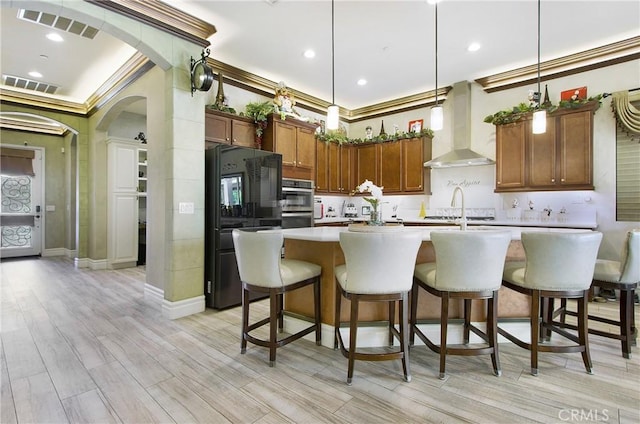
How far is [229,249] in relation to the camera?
3570mm

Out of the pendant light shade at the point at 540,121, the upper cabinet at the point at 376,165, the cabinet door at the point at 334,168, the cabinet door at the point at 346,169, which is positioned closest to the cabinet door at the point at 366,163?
the upper cabinet at the point at 376,165

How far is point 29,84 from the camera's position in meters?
5.06

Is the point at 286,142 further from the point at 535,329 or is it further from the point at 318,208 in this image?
the point at 535,329

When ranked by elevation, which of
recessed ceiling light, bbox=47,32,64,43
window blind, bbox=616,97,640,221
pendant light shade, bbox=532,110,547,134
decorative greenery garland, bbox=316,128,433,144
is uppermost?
recessed ceiling light, bbox=47,32,64,43

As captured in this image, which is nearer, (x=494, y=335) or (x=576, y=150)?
(x=494, y=335)

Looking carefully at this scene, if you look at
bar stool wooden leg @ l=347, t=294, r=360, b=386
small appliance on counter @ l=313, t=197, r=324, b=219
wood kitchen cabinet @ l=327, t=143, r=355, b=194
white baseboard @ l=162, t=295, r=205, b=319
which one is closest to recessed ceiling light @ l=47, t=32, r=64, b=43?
white baseboard @ l=162, t=295, r=205, b=319

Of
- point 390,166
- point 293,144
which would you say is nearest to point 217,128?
point 293,144

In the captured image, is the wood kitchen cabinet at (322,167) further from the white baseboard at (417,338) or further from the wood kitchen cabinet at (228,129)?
the white baseboard at (417,338)

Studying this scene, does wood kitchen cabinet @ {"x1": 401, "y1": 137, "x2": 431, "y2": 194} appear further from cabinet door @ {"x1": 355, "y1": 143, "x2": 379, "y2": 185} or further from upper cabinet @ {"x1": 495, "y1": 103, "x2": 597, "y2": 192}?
upper cabinet @ {"x1": 495, "y1": 103, "x2": 597, "y2": 192}

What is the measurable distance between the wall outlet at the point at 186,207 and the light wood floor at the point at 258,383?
1.19 metres

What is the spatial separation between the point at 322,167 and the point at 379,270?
4028mm

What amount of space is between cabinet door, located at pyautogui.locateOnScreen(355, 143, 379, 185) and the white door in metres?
7.43

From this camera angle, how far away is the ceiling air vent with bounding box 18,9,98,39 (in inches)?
125

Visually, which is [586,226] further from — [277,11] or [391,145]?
[277,11]
